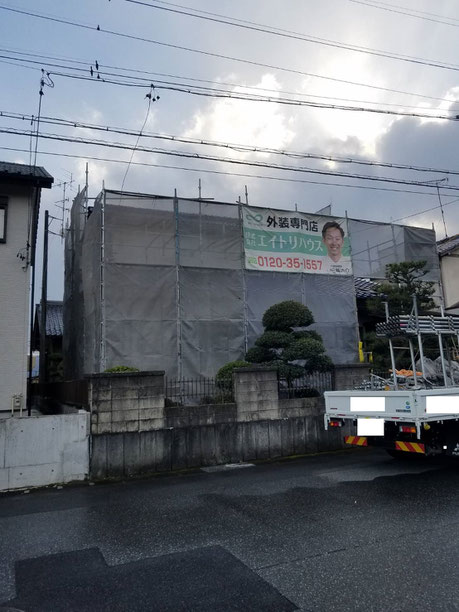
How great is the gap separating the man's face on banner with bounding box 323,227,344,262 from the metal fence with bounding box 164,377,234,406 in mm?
5926

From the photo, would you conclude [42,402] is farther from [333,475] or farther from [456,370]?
[456,370]

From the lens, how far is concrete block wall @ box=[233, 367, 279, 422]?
323 inches

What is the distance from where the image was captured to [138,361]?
9961mm

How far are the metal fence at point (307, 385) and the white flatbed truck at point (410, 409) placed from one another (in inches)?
75.7

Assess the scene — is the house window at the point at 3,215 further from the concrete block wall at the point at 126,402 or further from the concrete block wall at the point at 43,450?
the concrete block wall at the point at 43,450

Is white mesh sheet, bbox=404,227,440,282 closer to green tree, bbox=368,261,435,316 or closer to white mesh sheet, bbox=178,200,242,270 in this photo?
green tree, bbox=368,261,435,316

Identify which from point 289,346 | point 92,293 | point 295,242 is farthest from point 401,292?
point 92,293

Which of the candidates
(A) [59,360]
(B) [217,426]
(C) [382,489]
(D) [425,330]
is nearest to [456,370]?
(D) [425,330]

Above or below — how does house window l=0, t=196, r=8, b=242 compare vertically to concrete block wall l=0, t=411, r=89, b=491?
above

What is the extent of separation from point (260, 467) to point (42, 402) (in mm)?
8658

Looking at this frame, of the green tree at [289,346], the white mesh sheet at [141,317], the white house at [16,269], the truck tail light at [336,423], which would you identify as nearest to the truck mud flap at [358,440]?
the truck tail light at [336,423]

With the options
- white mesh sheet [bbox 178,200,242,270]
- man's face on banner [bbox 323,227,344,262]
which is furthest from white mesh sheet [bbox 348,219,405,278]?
white mesh sheet [bbox 178,200,242,270]

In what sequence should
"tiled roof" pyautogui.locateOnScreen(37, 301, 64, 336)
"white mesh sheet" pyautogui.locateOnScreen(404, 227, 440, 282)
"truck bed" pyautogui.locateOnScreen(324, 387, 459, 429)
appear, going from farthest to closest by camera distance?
"tiled roof" pyautogui.locateOnScreen(37, 301, 64, 336) → "white mesh sheet" pyautogui.locateOnScreen(404, 227, 440, 282) → "truck bed" pyautogui.locateOnScreen(324, 387, 459, 429)

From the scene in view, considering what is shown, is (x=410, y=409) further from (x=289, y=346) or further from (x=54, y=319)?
(x=54, y=319)
